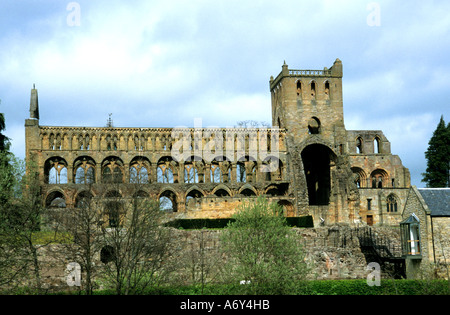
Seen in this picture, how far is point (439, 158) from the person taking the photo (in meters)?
65.6

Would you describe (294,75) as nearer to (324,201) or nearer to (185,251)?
(324,201)

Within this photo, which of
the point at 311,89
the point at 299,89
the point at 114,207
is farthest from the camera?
the point at 311,89

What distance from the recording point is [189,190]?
5738 centimetres

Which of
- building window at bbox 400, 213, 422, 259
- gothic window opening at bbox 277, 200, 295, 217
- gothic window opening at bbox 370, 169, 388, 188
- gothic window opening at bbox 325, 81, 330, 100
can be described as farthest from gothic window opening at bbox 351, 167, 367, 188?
building window at bbox 400, 213, 422, 259

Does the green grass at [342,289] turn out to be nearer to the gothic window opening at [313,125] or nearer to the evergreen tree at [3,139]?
the evergreen tree at [3,139]

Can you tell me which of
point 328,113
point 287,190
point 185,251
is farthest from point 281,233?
point 328,113

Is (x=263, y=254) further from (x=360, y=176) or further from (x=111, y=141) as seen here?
(x=360, y=176)

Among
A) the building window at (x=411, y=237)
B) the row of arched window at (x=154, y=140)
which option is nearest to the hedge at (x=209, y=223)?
the building window at (x=411, y=237)

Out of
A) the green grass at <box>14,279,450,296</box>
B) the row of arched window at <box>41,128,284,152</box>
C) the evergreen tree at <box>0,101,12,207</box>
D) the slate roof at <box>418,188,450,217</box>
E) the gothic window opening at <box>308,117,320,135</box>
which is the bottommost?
the green grass at <box>14,279,450,296</box>

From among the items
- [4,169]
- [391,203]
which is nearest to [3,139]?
[4,169]

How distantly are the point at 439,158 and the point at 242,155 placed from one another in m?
22.9

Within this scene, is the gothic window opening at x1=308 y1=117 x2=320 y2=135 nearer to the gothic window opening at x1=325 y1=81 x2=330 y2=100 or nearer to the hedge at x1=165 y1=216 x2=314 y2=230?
the gothic window opening at x1=325 y1=81 x2=330 y2=100

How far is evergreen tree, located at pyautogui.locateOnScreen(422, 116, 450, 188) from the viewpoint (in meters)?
65.1

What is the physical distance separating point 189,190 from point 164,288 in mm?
28919
